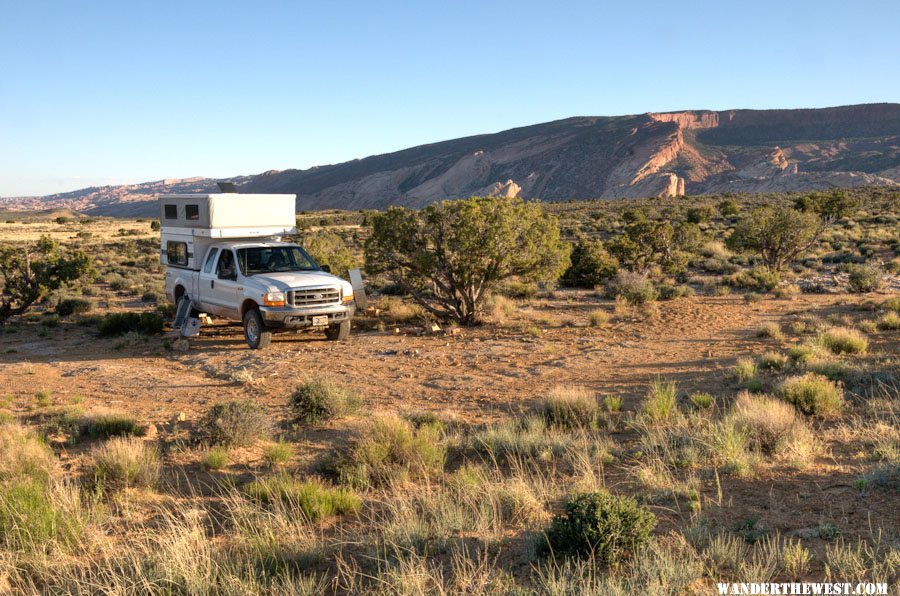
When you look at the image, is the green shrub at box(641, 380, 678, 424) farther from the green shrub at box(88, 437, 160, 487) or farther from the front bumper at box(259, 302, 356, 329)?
the front bumper at box(259, 302, 356, 329)

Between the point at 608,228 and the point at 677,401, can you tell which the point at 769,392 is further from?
the point at 608,228

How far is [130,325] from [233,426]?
31.5ft

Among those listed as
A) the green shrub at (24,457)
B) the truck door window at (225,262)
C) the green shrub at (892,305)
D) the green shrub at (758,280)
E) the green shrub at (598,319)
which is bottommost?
the green shrub at (24,457)

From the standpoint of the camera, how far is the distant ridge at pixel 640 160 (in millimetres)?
104562

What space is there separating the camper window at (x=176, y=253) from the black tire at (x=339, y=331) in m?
3.95

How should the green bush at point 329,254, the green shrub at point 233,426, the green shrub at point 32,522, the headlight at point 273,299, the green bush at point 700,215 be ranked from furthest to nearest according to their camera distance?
1. the green bush at point 700,215
2. the green bush at point 329,254
3. the headlight at point 273,299
4. the green shrub at point 233,426
5. the green shrub at point 32,522

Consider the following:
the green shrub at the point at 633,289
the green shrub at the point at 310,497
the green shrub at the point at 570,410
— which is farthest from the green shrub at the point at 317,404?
the green shrub at the point at 633,289

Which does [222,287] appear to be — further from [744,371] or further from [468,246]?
[744,371]

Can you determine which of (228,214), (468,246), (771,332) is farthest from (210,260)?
(771,332)

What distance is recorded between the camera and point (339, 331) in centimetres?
1328

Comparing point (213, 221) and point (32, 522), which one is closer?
point (32, 522)

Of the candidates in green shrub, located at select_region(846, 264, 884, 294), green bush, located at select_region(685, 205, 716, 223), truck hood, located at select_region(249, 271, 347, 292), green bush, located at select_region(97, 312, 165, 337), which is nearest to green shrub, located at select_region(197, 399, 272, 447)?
truck hood, located at select_region(249, 271, 347, 292)

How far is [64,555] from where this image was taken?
4285 mm

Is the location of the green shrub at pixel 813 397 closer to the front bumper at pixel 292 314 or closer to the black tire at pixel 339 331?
the front bumper at pixel 292 314
